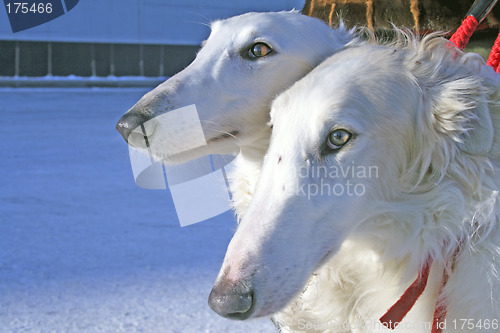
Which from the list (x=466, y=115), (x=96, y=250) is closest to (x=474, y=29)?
(x=466, y=115)

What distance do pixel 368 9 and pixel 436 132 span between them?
0.84 metres

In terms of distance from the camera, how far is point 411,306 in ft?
3.87

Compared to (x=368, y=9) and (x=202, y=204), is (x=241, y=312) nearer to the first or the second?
(x=202, y=204)

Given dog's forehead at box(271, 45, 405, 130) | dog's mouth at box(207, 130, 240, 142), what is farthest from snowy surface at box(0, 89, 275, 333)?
dog's forehead at box(271, 45, 405, 130)

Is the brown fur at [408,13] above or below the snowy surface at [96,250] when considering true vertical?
above

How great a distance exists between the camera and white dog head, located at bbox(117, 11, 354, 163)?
4.44 ft

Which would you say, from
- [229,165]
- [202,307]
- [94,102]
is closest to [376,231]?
[229,165]

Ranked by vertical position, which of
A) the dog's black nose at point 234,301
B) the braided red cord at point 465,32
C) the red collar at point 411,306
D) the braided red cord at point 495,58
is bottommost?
the red collar at point 411,306

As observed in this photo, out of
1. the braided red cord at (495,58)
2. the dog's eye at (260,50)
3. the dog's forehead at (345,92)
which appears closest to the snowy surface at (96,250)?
the dog's eye at (260,50)

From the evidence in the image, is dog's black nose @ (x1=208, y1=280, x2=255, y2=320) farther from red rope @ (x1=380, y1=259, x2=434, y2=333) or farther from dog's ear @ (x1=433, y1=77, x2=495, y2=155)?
dog's ear @ (x1=433, y1=77, x2=495, y2=155)

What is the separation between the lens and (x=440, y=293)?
1.18m

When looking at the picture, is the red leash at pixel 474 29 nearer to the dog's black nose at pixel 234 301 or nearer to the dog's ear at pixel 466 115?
the dog's ear at pixel 466 115

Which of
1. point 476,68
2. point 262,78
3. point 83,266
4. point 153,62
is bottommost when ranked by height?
point 153,62

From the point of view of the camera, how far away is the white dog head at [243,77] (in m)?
1.35
